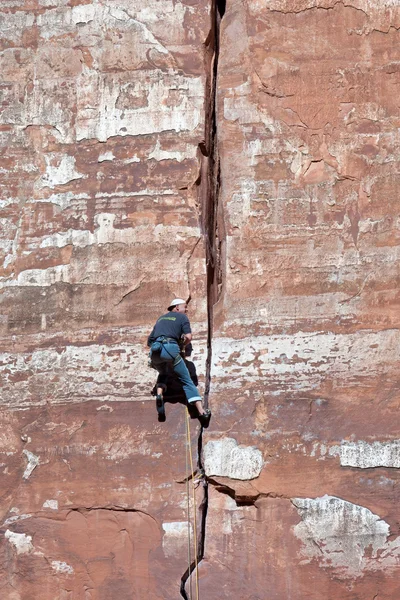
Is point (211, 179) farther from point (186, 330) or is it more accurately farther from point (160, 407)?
point (160, 407)

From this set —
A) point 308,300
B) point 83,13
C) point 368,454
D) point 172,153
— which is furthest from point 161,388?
point 83,13

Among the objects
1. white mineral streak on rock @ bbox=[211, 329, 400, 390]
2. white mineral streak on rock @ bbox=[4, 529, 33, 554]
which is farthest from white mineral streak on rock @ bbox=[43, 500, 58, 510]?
white mineral streak on rock @ bbox=[211, 329, 400, 390]

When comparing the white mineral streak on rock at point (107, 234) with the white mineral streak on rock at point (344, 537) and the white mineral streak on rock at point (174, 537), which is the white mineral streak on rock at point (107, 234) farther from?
the white mineral streak on rock at point (344, 537)

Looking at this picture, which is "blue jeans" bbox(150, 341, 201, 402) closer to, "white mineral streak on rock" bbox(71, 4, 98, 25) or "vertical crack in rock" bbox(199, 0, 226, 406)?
"vertical crack in rock" bbox(199, 0, 226, 406)

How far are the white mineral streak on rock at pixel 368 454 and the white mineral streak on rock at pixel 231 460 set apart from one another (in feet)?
2.13

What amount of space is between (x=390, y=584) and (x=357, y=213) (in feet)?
10.7

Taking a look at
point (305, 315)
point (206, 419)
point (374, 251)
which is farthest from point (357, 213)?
point (206, 419)

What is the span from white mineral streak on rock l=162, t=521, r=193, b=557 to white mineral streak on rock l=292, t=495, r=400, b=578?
917 millimetres

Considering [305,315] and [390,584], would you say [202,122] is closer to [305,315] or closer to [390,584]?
[305,315]

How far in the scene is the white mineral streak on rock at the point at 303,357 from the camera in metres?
10.3

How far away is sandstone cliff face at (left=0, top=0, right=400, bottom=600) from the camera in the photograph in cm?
996

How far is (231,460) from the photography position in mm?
10148

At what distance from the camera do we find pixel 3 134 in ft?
37.3

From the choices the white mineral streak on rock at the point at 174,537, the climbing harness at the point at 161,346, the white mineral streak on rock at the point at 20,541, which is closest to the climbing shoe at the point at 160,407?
the climbing harness at the point at 161,346
